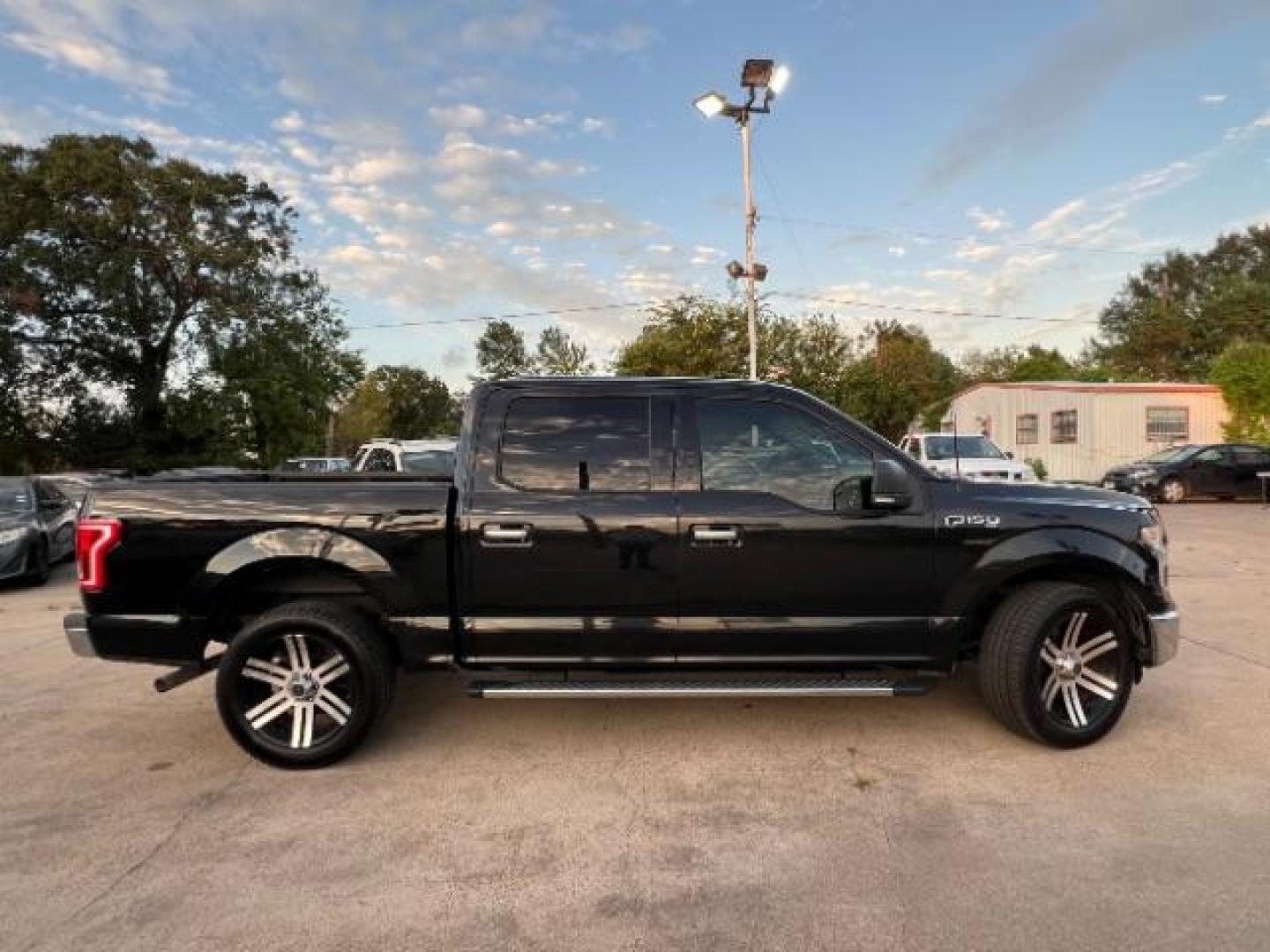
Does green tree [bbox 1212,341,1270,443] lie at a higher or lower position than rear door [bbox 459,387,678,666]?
higher

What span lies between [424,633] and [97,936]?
5.63ft

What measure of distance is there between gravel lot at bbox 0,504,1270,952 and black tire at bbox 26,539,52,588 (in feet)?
20.9

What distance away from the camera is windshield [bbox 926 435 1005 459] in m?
17.2

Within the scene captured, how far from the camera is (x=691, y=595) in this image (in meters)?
4.07

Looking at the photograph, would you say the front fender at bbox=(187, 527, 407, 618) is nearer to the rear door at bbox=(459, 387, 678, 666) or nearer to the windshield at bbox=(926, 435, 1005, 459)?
the rear door at bbox=(459, 387, 678, 666)

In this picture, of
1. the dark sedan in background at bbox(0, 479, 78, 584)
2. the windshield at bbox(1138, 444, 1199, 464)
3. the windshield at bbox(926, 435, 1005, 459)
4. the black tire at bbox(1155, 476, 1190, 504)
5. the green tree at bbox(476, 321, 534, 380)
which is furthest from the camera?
the green tree at bbox(476, 321, 534, 380)

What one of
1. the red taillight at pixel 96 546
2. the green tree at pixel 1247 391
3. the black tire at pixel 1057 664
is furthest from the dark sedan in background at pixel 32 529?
the green tree at pixel 1247 391

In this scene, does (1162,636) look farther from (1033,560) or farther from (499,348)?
(499,348)

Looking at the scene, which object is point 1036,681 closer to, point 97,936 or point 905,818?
point 905,818

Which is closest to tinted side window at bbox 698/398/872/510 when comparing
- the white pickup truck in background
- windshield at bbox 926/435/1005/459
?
the white pickup truck in background

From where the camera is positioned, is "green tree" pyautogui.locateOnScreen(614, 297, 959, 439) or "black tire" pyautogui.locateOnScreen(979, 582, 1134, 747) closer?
"black tire" pyautogui.locateOnScreen(979, 582, 1134, 747)

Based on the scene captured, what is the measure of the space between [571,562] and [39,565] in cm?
976

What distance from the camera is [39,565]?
10.5 metres

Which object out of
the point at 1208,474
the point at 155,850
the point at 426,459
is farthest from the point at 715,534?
the point at 1208,474
